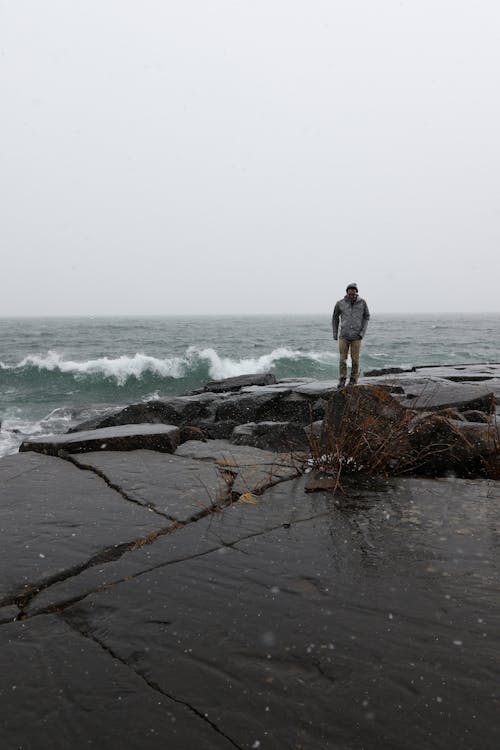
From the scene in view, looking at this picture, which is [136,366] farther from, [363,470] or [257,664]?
[257,664]

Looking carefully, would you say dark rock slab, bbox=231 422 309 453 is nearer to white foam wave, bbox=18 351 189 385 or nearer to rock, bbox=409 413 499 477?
rock, bbox=409 413 499 477

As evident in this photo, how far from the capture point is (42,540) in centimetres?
259

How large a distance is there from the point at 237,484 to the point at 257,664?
1.86 metres

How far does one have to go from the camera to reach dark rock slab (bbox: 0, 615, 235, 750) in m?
1.36

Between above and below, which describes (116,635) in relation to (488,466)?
below

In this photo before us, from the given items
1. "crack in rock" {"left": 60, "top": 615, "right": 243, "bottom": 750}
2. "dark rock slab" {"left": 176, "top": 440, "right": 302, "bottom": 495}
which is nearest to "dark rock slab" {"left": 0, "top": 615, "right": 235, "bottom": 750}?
"crack in rock" {"left": 60, "top": 615, "right": 243, "bottom": 750}

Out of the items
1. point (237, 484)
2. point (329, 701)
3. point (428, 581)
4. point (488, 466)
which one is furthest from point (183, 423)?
point (329, 701)

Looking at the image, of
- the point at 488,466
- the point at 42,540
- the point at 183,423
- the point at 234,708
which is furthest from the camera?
the point at 183,423

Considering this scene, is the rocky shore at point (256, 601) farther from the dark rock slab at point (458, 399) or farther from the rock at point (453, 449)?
the dark rock slab at point (458, 399)

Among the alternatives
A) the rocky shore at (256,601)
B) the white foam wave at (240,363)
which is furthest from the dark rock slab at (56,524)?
the white foam wave at (240,363)

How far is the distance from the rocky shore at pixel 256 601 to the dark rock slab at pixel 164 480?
0.08 ft

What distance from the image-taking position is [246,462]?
4.10 m

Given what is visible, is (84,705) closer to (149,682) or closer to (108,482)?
(149,682)

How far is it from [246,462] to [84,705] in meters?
2.69
